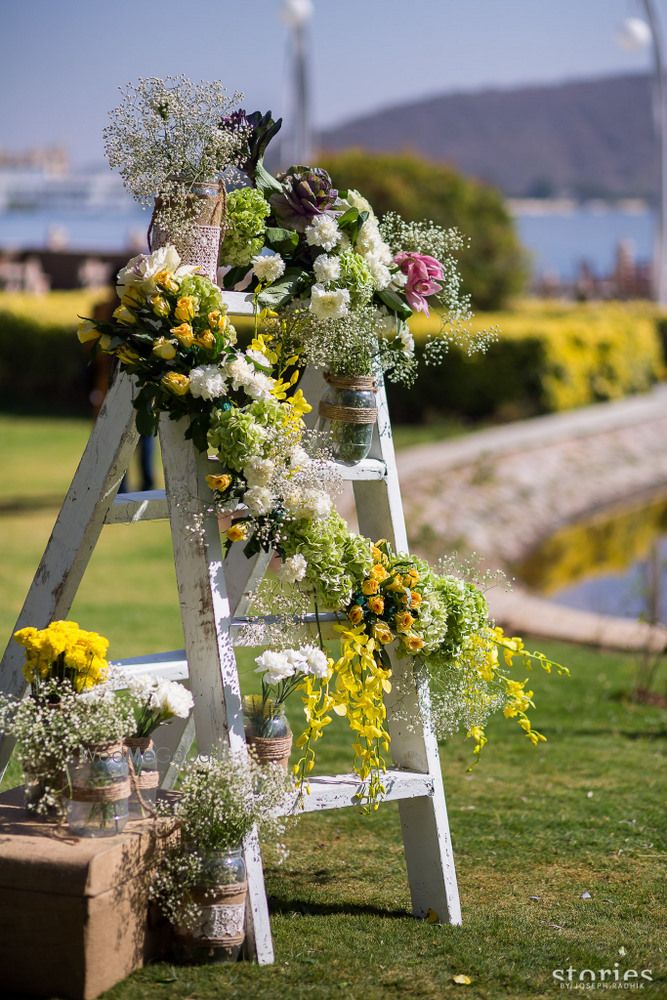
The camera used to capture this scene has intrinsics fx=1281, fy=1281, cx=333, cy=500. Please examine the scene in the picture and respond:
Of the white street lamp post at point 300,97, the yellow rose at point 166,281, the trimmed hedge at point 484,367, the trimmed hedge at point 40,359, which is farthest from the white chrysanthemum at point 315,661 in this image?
the white street lamp post at point 300,97

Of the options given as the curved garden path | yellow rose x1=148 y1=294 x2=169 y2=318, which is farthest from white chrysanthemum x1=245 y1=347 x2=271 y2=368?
the curved garden path

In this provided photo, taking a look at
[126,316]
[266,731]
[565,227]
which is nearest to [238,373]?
[126,316]

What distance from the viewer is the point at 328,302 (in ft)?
9.88

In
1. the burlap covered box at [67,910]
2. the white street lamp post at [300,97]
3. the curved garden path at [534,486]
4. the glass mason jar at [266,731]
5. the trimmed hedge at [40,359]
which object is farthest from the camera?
the white street lamp post at [300,97]

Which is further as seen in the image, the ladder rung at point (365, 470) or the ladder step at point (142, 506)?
the ladder rung at point (365, 470)

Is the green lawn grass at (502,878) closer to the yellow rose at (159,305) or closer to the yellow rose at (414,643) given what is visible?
the yellow rose at (414,643)

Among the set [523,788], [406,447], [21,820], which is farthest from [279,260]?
[406,447]

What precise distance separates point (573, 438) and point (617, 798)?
29.8 ft

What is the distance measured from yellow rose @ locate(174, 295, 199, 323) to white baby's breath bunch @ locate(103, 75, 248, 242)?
0.63 feet

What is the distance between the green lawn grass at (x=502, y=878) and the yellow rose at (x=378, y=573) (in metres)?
0.64

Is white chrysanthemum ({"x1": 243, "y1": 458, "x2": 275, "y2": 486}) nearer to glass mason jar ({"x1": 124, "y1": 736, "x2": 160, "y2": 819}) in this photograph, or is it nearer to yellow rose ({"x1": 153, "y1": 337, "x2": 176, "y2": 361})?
yellow rose ({"x1": 153, "y1": 337, "x2": 176, "y2": 361})

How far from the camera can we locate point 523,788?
455 centimetres

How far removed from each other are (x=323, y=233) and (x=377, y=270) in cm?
19

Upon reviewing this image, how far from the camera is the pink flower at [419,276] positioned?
324cm
